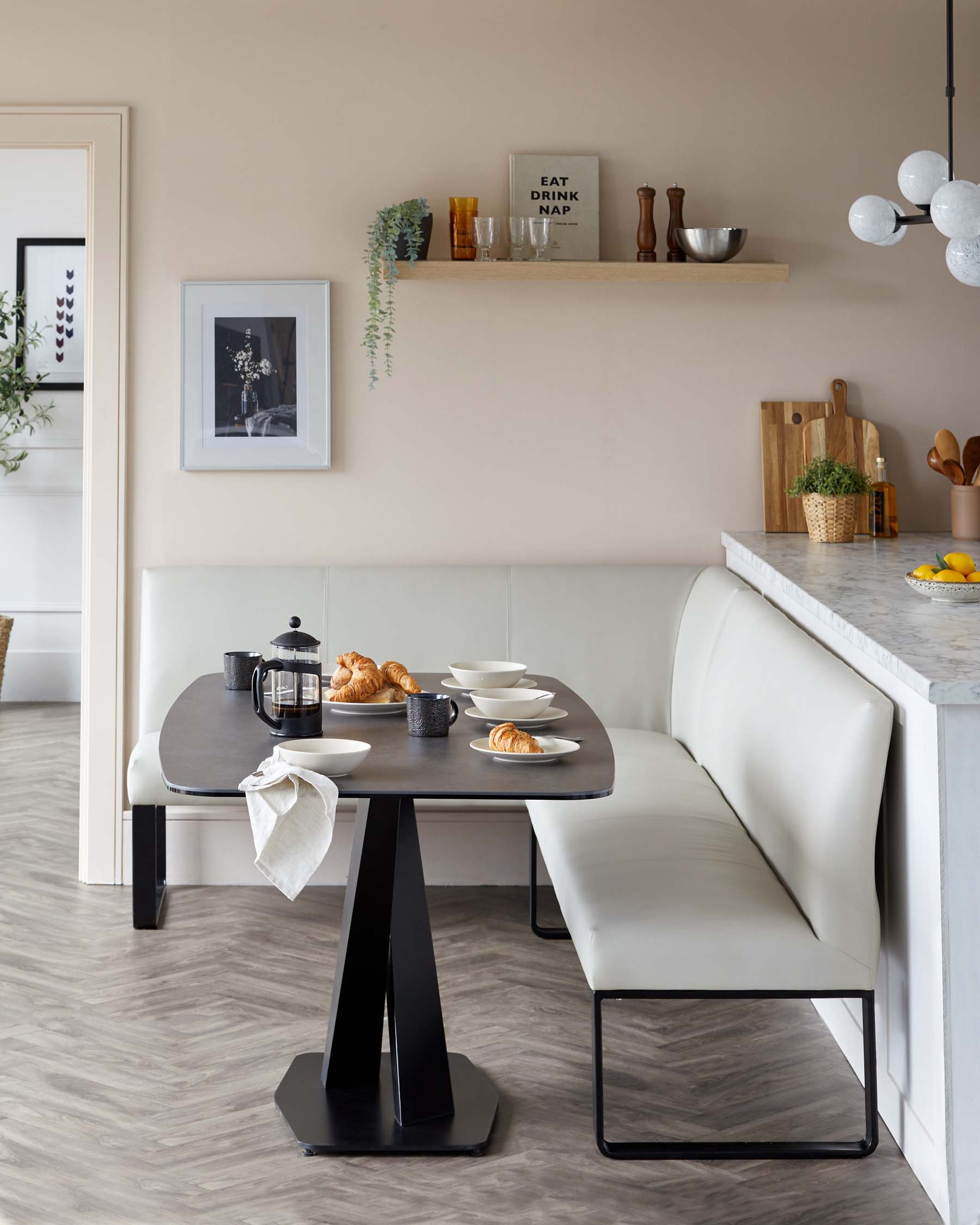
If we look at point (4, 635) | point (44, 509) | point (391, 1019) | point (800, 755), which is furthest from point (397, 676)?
point (44, 509)

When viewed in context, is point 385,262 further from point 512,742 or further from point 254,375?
point 512,742

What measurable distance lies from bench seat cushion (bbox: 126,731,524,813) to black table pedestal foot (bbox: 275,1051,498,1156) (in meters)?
0.81

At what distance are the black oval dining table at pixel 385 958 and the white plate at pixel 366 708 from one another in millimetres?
10

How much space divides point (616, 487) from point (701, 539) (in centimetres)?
30

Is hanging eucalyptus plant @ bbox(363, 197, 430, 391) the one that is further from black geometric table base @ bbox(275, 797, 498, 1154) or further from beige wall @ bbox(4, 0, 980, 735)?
black geometric table base @ bbox(275, 797, 498, 1154)

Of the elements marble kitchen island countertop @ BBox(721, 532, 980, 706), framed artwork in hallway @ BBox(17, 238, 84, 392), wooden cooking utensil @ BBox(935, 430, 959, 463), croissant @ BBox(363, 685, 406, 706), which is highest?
framed artwork in hallway @ BBox(17, 238, 84, 392)

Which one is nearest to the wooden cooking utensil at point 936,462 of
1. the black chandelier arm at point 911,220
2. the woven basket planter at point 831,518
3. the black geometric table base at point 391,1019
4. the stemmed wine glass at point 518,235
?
the woven basket planter at point 831,518

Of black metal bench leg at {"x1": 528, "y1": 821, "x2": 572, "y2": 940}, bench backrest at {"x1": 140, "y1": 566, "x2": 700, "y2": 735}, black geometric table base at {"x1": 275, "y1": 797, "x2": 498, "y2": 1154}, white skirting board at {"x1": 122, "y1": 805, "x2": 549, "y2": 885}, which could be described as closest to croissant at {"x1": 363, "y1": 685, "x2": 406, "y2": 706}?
black geometric table base at {"x1": 275, "y1": 797, "x2": 498, "y2": 1154}

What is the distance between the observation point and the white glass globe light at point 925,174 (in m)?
2.65

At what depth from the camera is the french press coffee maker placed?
2242mm

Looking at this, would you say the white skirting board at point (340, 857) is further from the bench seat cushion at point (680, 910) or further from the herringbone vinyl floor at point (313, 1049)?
the bench seat cushion at point (680, 910)

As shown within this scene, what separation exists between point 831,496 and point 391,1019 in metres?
1.92

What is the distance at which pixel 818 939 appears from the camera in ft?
7.23

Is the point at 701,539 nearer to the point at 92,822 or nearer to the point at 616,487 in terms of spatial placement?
the point at 616,487
